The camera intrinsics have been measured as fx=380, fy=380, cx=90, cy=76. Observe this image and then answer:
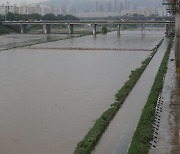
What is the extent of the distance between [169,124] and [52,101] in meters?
3.55

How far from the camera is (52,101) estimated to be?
10320 millimetres

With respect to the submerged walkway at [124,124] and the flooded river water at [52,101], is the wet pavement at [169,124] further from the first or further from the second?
the flooded river water at [52,101]

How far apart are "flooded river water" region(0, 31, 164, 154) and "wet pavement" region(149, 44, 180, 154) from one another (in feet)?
4.88

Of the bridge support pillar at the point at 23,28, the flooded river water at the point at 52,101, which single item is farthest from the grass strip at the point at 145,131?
the bridge support pillar at the point at 23,28

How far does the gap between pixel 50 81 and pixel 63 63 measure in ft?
17.4

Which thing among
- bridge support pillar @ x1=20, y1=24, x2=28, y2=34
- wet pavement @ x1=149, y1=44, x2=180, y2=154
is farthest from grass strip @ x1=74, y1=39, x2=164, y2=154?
bridge support pillar @ x1=20, y1=24, x2=28, y2=34

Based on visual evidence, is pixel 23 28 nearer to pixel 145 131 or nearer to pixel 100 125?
pixel 100 125

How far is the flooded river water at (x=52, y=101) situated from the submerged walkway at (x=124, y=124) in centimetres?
49

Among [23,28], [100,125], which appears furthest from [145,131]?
[23,28]

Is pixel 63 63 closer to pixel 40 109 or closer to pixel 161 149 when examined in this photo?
pixel 40 109

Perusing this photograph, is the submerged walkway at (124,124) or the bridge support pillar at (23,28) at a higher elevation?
the bridge support pillar at (23,28)

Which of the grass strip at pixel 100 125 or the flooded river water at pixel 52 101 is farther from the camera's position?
the flooded river water at pixel 52 101

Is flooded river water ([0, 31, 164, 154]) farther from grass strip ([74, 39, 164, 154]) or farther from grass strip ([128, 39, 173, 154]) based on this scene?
grass strip ([128, 39, 173, 154])

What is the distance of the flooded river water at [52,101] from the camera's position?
7324 millimetres
